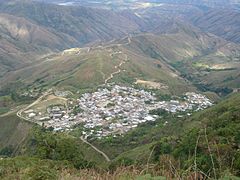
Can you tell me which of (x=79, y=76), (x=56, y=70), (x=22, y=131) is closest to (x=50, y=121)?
(x=22, y=131)

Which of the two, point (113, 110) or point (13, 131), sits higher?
point (113, 110)

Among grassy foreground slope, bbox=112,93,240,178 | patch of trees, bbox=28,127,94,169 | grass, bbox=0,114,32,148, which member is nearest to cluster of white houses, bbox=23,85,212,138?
grass, bbox=0,114,32,148

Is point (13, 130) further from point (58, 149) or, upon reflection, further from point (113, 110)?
point (58, 149)

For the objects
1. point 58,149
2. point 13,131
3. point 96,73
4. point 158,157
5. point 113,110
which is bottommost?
point 13,131

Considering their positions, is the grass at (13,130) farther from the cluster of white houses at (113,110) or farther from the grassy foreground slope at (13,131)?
the cluster of white houses at (113,110)

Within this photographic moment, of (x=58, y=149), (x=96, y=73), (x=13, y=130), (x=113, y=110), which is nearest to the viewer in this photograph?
(x=58, y=149)

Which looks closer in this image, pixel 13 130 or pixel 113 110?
pixel 13 130

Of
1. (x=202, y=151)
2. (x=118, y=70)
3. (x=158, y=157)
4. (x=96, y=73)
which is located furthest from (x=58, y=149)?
(x=118, y=70)

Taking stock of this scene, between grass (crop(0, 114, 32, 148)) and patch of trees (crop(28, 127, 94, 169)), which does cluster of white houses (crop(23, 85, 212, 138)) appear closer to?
grass (crop(0, 114, 32, 148))

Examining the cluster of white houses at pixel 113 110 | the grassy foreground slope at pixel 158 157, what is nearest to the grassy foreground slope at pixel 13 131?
the cluster of white houses at pixel 113 110
